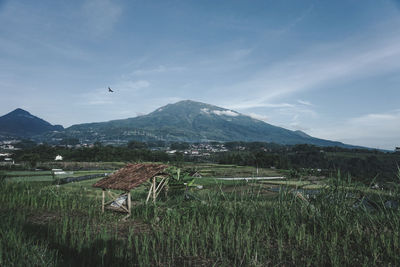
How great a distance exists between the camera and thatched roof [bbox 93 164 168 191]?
719 cm

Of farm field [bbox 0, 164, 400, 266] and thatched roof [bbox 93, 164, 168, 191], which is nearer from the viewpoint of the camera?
farm field [bbox 0, 164, 400, 266]

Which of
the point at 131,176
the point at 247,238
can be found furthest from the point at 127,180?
the point at 247,238

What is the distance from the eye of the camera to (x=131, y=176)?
7660 mm

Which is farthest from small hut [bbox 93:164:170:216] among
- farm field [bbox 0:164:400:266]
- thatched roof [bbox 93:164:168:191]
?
farm field [bbox 0:164:400:266]

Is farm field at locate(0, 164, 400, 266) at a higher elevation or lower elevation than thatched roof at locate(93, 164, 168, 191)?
lower

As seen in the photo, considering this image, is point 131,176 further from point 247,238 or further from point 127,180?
point 247,238

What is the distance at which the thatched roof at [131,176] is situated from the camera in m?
7.19

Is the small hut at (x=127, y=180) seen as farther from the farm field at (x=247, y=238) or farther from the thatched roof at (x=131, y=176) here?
the farm field at (x=247, y=238)

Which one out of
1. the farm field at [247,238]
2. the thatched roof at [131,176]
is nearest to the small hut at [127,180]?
the thatched roof at [131,176]

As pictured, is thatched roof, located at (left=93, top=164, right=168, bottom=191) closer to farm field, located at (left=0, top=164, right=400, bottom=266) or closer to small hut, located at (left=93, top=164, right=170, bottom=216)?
small hut, located at (left=93, top=164, right=170, bottom=216)

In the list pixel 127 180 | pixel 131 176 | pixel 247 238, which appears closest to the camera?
pixel 247 238

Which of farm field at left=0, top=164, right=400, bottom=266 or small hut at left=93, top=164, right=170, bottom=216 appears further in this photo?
small hut at left=93, top=164, right=170, bottom=216

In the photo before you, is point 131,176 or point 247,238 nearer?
point 247,238

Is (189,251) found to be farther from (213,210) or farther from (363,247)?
(363,247)
